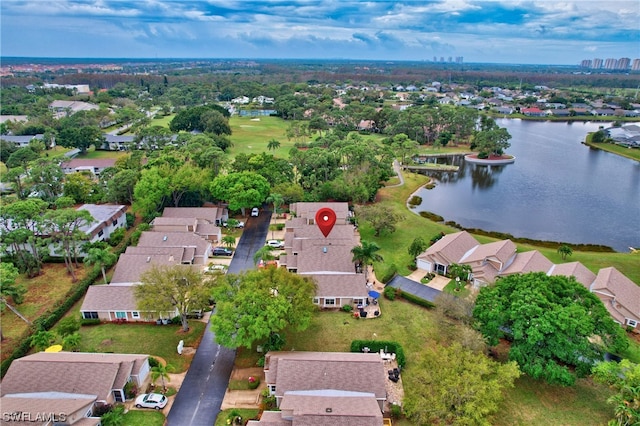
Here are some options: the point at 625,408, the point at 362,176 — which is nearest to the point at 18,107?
the point at 362,176

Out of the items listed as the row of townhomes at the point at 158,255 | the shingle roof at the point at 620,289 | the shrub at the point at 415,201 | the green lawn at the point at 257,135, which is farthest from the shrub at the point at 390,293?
the green lawn at the point at 257,135

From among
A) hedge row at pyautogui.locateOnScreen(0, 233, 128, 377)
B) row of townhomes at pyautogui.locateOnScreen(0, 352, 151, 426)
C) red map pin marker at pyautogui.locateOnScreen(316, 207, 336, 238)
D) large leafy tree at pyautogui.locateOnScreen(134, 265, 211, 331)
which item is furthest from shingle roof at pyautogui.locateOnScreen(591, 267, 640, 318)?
hedge row at pyautogui.locateOnScreen(0, 233, 128, 377)

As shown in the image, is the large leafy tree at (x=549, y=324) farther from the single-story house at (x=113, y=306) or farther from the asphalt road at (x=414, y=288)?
the single-story house at (x=113, y=306)

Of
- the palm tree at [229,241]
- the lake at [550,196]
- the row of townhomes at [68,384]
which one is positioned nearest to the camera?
the row of townhomes at [68,384]

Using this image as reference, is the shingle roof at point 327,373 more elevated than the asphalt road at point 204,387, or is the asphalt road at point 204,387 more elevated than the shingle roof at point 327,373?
the shingle roof at point 327,373

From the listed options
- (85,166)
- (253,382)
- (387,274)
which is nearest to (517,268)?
(387,274)

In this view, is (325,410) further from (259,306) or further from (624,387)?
(624,387)

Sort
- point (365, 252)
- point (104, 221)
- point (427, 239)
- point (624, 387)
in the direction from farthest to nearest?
point (427, 239) < point (104, 221) < point (365, 252) < point (624, 387)
